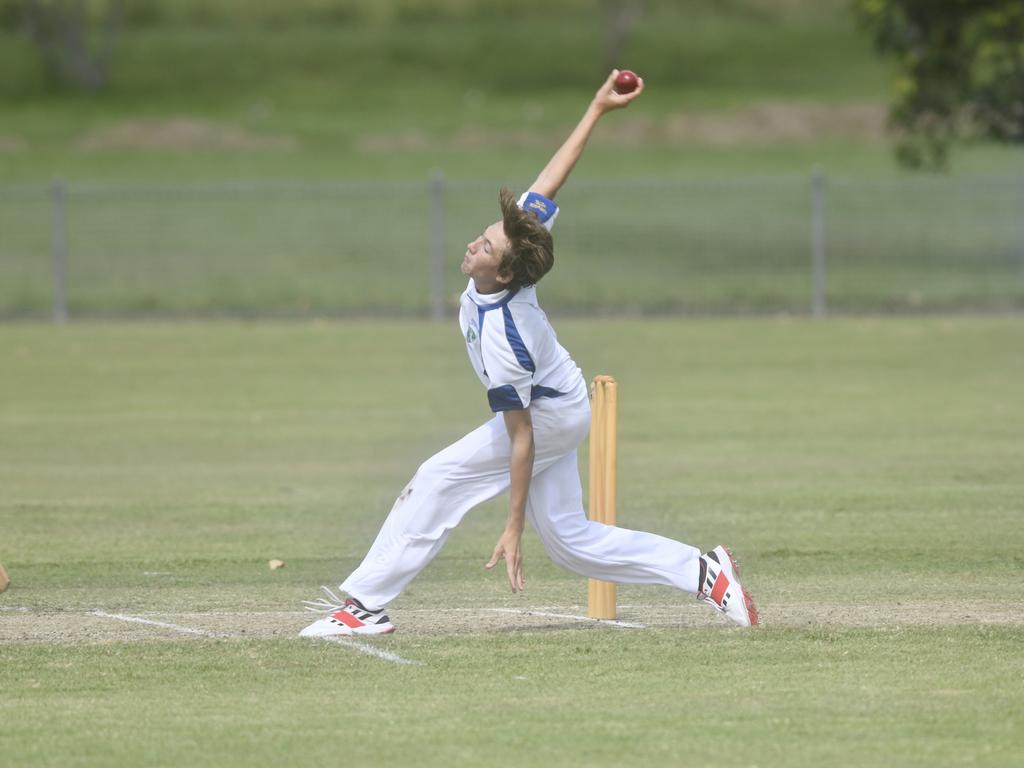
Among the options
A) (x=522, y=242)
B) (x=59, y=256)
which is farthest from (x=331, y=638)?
(x=59, y=256)

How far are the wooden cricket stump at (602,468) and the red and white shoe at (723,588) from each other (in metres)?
0.52

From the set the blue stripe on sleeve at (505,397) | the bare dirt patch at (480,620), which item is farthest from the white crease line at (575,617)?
the blue stripe on sleeve at (505,397)

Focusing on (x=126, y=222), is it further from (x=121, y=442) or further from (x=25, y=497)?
(x=25, y=497)

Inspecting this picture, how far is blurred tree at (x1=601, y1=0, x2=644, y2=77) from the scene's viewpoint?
202ft

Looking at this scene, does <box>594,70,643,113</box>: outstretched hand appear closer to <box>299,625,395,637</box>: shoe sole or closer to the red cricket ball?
the red cricket ball

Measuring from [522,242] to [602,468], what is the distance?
139 cm

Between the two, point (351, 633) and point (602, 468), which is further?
point (602, 468)

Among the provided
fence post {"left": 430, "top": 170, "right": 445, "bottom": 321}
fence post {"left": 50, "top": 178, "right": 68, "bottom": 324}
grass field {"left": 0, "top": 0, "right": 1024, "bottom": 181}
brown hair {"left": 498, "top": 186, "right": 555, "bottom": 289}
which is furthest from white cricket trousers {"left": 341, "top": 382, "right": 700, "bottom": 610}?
grass field {"left": 0, "top": 0, "right": 1024, "bottom": 181}

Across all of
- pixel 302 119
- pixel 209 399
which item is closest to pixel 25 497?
pixel 209 399

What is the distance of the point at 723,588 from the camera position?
771 cm

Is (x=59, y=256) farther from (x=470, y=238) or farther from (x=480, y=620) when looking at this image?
(x=480, y=620)

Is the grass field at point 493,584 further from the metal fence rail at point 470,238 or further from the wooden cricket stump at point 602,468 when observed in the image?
the metal fence rail at point 470,238

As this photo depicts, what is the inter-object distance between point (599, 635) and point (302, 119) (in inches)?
1801

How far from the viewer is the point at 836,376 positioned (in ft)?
63.1
